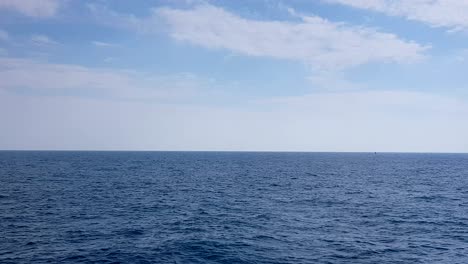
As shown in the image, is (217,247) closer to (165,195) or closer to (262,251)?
(262,251)

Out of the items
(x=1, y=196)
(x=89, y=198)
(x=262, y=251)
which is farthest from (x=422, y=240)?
(x=1, y=196)

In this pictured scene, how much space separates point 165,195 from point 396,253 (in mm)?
49484

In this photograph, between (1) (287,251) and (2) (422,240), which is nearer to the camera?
(1) (287,251)

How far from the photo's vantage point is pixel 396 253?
38625 mm

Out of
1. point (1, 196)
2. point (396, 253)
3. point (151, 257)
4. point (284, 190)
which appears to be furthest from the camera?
point (284, 190)

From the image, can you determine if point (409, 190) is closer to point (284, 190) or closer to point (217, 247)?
point (284, 190)

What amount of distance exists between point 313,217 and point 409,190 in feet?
146

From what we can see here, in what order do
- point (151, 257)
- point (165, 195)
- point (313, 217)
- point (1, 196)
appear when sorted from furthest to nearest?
point (165, 195) < point (1, 196) < point (313, 217) < point (151, 257)

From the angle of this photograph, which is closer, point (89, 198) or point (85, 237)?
point (85, 237)

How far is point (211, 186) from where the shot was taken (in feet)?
307

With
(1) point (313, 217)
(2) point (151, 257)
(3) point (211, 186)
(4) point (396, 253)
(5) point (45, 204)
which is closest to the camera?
(2) point (151, 257)

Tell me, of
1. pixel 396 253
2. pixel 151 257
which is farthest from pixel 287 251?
pixel 151 257

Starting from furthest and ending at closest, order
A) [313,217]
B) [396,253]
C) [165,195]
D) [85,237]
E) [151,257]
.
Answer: [165,195] → [313,217] → [85,237] → [396,253] → [151,257]

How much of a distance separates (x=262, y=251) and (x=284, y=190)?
160 feet
